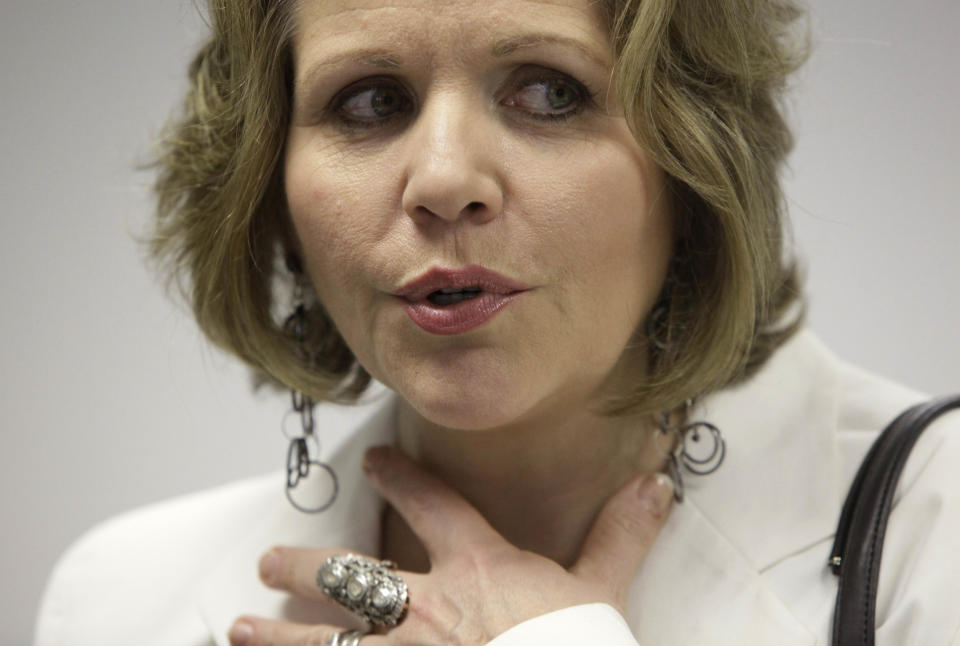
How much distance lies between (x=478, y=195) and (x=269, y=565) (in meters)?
0.65

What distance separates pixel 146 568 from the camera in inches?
70.5

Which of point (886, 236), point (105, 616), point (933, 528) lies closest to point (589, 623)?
point (933, 528)

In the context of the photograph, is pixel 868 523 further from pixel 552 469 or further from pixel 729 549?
pixel 552 469

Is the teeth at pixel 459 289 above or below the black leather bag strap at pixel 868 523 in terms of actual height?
above

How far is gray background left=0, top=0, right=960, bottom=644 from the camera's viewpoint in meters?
2.11

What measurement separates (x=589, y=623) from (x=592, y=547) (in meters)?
0.16

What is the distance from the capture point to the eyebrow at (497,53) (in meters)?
1.17

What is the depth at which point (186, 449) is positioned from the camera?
97.1 inches

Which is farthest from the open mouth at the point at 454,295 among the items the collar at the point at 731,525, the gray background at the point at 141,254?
the gray background at the point at 141,254

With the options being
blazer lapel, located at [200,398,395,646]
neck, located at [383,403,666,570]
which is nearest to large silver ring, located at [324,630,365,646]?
blazer lapel, located at [200,398,395,646]

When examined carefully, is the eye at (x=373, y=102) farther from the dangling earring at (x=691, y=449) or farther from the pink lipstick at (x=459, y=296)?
the dangling earring at (x=691, y=449)

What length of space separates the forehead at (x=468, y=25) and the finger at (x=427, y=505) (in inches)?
22.7

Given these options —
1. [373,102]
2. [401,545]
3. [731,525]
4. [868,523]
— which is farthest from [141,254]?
[868,523]

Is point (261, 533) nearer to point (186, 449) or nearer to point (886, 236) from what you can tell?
point (186, 449)
